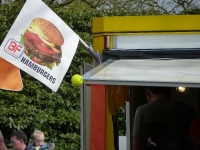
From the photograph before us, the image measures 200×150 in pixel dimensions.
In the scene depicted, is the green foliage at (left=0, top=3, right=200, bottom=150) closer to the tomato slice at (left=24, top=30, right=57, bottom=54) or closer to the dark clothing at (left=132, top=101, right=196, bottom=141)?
the dark clothing at (left=132, top=101, right=196, bottom=141)

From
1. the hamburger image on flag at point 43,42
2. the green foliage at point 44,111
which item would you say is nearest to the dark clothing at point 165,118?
the hamburger image on flag at point 43,42

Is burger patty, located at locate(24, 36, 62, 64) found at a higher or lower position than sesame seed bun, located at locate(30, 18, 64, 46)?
lower

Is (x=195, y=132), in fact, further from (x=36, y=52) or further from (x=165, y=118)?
(x=36, y=52)

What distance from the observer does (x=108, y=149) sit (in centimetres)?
555

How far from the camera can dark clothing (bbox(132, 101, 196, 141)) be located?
205 inches

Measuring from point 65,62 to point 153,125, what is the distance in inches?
41.3

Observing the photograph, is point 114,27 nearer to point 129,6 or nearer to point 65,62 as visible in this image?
point 65,62

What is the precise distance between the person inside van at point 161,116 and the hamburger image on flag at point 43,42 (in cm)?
107

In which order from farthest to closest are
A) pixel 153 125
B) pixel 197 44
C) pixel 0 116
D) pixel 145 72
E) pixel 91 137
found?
pixel 0 116 → pixel 91 137 → pixel 153 125 → pixel 197 44 → pixel 145 72

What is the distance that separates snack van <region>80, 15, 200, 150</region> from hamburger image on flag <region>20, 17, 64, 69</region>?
0.29m

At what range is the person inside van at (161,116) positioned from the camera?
521 centimetres

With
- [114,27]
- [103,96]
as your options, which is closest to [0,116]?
[103,96]

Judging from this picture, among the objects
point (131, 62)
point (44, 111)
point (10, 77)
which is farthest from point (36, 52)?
point (44, 111)

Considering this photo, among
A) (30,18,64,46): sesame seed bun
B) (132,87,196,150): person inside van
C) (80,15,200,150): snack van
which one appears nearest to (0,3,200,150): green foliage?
(80,15,200,150): snack van
